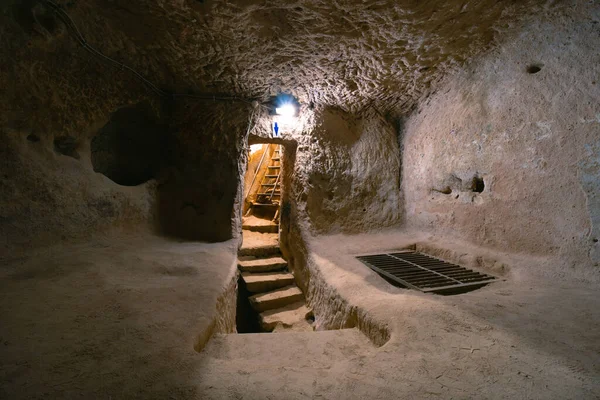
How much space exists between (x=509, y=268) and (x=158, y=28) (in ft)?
15.1

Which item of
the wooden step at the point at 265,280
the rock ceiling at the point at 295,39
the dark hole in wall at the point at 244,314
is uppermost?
the rock ceiling at the point at 295,39

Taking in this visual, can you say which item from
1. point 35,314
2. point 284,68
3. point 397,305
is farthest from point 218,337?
point 284,68

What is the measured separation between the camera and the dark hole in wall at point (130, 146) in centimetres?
427

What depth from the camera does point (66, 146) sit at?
338 cm

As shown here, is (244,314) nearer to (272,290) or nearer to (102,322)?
(272,290)

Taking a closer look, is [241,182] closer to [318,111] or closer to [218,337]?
[318,111]

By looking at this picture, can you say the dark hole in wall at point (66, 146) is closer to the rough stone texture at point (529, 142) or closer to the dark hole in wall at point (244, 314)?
the dark hole in wall at point (244, 314)

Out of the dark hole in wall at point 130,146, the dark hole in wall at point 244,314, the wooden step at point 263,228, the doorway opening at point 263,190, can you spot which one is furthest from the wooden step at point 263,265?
the dark hole in wall at point 130,146

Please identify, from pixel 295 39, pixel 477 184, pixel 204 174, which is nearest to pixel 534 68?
pixel 477 184

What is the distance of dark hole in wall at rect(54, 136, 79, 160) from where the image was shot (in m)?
3.30

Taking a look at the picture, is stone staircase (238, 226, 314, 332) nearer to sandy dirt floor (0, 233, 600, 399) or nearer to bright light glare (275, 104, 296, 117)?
sandy dirt floor (0, 233, 600, 399)

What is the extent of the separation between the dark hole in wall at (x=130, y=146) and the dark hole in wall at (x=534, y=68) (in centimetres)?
501

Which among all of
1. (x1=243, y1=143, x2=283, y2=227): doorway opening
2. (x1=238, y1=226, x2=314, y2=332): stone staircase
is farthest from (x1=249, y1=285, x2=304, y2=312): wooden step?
(x1=243, y1=143, x2=283, y2=227): doorway opening

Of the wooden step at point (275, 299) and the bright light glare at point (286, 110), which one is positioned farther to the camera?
the bright light glare at point (286, 110)
